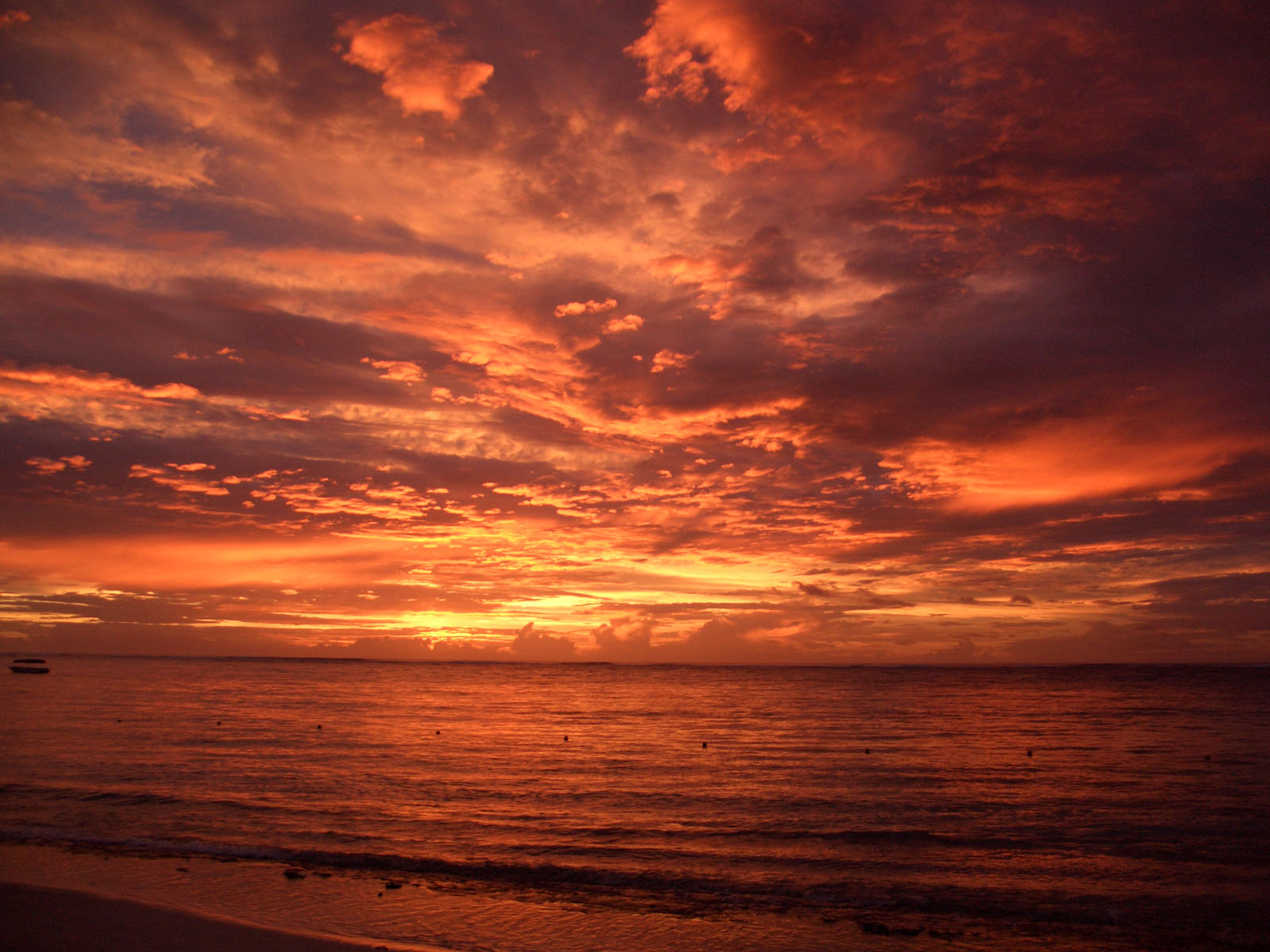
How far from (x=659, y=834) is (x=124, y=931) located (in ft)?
41.1

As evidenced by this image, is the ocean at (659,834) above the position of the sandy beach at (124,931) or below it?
below

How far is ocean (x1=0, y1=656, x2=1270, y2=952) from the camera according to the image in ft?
44.4

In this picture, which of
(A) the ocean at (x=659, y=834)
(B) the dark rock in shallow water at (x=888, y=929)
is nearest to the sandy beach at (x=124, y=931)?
(A) the ocean at (x=659, y=834)

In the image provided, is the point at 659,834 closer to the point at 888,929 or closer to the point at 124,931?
the point at 888,929

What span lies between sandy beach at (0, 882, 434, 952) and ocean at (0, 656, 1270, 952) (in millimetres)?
665

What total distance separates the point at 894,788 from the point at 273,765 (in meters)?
24.6

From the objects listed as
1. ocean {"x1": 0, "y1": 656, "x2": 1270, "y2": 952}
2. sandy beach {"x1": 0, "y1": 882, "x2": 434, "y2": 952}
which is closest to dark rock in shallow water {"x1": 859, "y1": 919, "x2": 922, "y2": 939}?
ocean {"x1": 0, "y1": 656, "x2": 1270, "y2": 952}

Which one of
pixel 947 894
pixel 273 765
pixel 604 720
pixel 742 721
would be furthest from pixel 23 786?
pixel 742 721

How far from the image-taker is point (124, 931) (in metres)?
12.0

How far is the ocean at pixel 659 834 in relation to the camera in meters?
13.5

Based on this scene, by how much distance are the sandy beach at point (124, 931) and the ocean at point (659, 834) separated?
0.67 metres

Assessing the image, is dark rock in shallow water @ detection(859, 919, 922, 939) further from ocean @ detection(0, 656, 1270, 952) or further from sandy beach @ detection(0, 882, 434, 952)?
sandy beach @ detection(0, 882, 434, 952)

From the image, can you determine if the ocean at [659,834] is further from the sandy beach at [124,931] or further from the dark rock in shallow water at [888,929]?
the sandy beach at [124,931]

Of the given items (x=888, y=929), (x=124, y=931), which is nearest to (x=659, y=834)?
(x=888, y=929)
